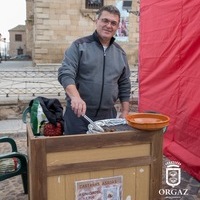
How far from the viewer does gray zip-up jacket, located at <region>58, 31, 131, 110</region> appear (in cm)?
282

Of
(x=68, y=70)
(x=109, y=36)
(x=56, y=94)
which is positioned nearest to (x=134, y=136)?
(x=68, y=70)

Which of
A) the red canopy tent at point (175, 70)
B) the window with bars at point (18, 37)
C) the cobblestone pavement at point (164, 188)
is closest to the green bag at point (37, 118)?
the cobblestone pavement at point (164, 188)

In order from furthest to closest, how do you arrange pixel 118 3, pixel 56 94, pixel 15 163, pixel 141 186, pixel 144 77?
pixel 118 3, pixel 56 94, pixel 144 77, pixel 15 163, pixel 141 186

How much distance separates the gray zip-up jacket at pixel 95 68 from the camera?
2.82 metres

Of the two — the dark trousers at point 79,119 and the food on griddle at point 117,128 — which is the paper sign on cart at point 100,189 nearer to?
the food on griddle at point 117,128

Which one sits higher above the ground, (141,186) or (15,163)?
(141,186)

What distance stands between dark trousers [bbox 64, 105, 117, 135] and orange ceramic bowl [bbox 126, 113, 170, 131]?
0.73 m

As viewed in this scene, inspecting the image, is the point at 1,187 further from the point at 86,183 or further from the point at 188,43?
the point at 188,43

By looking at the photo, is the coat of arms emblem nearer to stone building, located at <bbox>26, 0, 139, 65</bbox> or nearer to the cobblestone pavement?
the cobblestone pavement

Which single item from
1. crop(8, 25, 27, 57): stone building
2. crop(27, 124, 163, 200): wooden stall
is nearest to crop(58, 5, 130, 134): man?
crop(27, 124, 163, 200): wooden stall

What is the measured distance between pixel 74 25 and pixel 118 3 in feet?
10.1

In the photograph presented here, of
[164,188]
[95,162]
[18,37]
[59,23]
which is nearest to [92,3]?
[59,23]

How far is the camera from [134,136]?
211 cm

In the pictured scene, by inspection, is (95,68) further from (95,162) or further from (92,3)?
(92,3)
